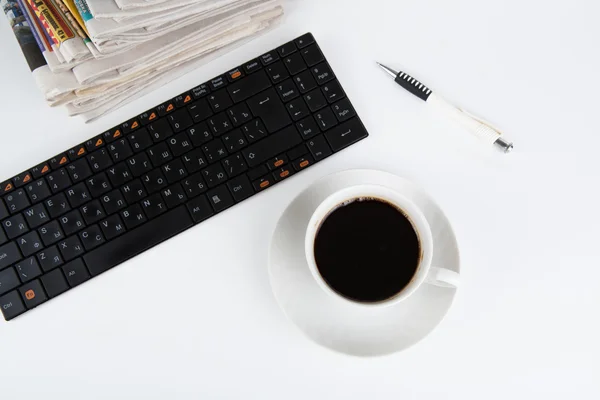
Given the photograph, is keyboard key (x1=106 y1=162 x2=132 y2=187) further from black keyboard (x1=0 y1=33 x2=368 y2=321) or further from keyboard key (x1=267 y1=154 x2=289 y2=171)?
keyboard key (x1=267 y1=154 x2=289 y2=171)

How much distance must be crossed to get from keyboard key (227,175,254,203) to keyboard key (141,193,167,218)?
0.09m

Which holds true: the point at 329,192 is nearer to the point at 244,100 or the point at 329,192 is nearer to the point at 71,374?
the point at 244,100

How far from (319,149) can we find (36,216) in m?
0.36

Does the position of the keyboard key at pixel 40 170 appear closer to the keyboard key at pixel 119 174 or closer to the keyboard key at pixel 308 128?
the keyboard key at pixel 119 174

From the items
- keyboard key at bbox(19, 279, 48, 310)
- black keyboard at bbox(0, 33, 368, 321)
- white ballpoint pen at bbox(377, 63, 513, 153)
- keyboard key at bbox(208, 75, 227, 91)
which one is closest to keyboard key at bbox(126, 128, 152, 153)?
black keyboard at bbox(0, 33, 368, 321)

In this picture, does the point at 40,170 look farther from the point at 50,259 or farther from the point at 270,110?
the point at 270,110

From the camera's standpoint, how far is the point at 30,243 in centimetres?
69

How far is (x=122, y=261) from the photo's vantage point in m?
0.69

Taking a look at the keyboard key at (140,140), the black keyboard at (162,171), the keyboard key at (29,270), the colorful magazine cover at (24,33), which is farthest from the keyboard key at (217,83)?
the keyboard key at (29,270)

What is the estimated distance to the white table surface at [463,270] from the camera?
2.24 ft

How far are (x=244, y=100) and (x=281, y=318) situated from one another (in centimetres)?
28

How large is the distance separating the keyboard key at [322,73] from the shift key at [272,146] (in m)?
0.07

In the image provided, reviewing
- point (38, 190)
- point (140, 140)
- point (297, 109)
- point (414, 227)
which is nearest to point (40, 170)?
point (38, 190)

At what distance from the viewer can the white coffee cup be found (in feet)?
1.96
